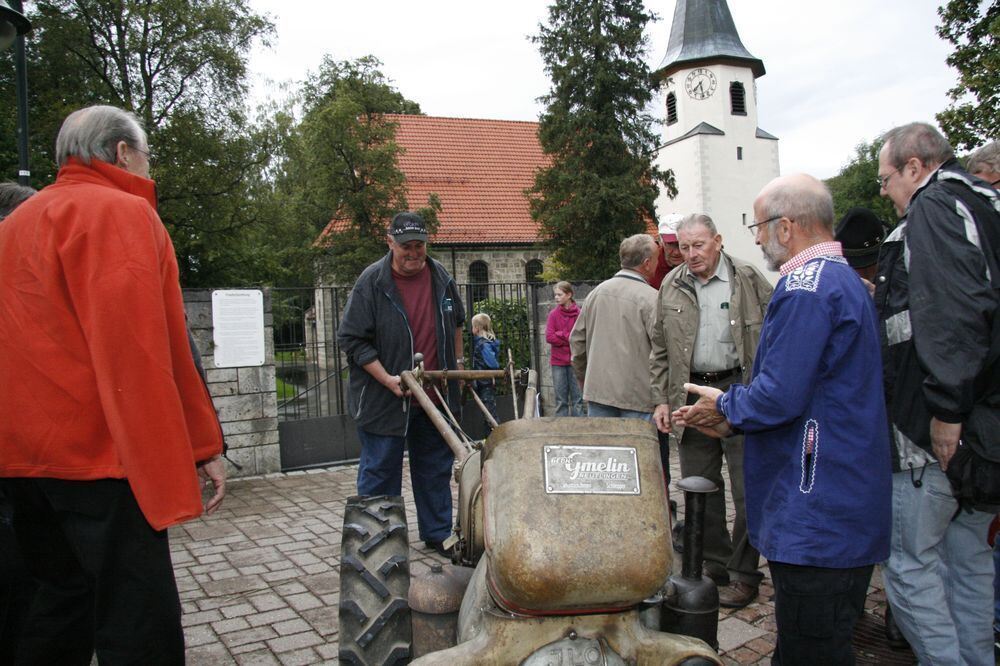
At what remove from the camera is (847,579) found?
8.21 feet

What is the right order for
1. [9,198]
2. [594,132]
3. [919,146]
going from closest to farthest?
[919,146] → [9,198] → [594,132]

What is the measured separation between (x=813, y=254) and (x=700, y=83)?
4383cm

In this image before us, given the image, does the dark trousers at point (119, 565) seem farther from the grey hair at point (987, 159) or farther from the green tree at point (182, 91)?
the green tree at point (182, 91)

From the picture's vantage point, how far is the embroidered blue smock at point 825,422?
250 cm

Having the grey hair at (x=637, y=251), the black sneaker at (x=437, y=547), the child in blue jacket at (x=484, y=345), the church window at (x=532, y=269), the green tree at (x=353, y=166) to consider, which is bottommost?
the black sneaker at (x=437, y=547)

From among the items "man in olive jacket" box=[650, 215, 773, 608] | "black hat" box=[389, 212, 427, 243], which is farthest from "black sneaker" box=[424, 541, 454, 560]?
"black hat" box=[389, 212, 427, 243]

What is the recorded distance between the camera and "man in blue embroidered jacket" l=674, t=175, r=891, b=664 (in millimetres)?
2494

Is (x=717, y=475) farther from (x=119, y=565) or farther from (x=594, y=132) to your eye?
(x=594, y=132)

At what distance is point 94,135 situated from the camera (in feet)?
8.48

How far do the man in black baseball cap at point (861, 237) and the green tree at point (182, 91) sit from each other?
17.9 metres

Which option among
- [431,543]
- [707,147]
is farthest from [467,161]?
[431,543]

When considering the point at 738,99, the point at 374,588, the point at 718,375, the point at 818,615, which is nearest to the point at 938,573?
the point at 818,615

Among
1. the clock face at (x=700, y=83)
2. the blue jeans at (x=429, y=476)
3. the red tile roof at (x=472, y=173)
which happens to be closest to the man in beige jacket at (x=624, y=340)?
the blue jeans at (x=429, y=476)

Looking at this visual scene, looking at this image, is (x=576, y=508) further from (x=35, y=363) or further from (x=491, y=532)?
(x=35, y=363)
